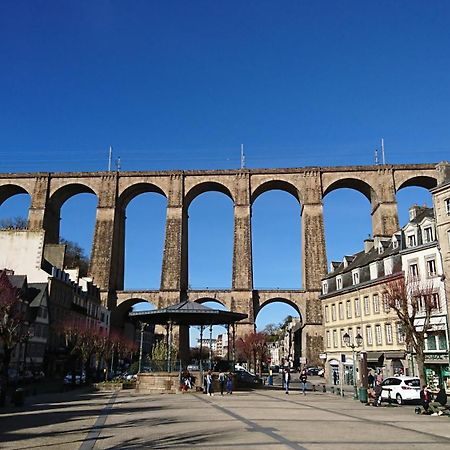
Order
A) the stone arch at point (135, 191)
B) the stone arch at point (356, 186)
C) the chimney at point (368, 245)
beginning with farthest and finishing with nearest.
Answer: the stone arch at point (135, 191)
the stone arch at point (356, 186)
the chimney at point (368, 245)

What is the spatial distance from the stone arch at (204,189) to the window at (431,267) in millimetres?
35944

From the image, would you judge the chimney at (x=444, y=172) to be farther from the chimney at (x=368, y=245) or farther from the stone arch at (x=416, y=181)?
the stone arch at (x=416, y=181)

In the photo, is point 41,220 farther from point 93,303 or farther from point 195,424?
point 195,424

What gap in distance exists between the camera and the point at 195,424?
13.3 metres

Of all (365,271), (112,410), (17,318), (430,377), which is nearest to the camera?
(112,410)

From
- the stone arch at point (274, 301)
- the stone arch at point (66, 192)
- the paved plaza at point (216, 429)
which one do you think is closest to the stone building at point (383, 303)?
the paved plaza at point (216, 429)

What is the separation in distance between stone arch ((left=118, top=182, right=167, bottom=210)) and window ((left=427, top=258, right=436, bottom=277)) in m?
40.8

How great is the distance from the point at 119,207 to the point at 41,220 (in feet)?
32.0

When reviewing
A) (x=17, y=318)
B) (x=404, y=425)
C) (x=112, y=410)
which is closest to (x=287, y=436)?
(x=404, y=425)

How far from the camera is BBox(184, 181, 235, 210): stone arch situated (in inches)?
2576

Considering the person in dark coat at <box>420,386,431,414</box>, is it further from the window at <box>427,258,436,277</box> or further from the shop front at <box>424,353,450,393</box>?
the window at <box>427,258,436,277</box>

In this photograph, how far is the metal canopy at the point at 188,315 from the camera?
28469 mm

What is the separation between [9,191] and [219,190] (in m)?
28.2

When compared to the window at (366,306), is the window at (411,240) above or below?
above
